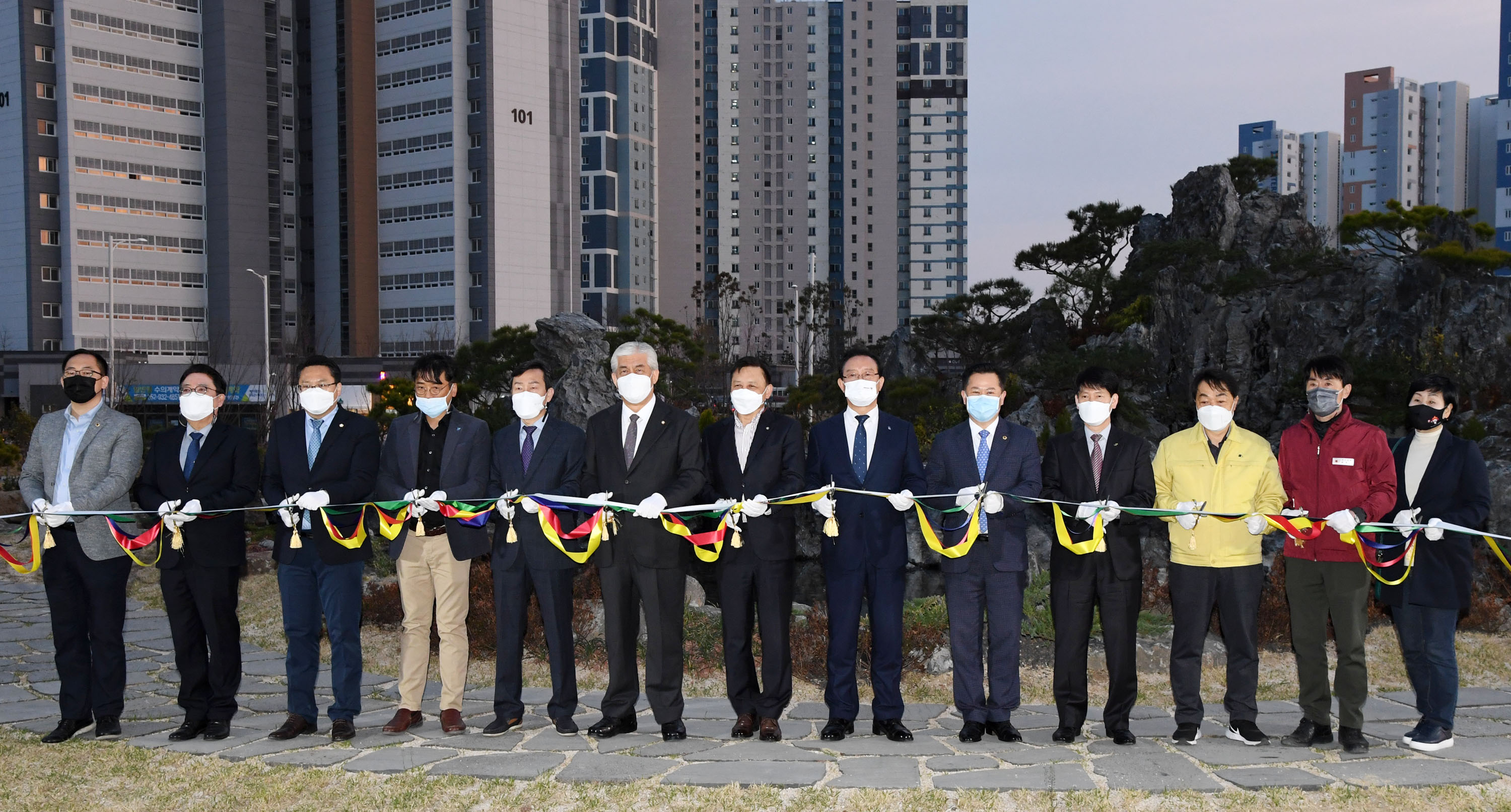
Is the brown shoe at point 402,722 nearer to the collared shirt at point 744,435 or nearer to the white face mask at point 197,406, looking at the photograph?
the white face mask at point 197,406

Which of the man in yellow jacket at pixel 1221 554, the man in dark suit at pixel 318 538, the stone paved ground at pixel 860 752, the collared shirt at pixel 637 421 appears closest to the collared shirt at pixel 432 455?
the man in dark suit at pixel 318 538

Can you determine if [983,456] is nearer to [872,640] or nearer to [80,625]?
[872,640]

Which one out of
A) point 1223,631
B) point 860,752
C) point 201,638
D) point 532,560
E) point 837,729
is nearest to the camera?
point 860,752

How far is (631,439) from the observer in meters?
6.72

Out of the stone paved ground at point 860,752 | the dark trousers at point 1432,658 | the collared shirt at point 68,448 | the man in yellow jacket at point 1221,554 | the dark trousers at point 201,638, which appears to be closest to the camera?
the stone paved ground at point 860,752

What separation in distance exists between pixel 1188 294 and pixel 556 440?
2408 centimetres

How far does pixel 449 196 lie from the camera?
71.0m

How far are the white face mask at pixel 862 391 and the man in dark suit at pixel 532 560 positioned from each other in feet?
5.47

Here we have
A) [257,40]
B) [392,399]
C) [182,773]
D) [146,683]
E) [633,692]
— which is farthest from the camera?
[257,40]

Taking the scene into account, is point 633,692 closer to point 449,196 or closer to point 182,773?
point 182,773

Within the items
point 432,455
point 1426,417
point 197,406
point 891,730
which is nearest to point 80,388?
point 197,406

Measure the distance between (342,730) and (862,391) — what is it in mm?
3575

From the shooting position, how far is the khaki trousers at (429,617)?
6.78m

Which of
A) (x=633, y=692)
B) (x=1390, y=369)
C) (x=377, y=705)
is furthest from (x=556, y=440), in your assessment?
(x=1390, y=369)
